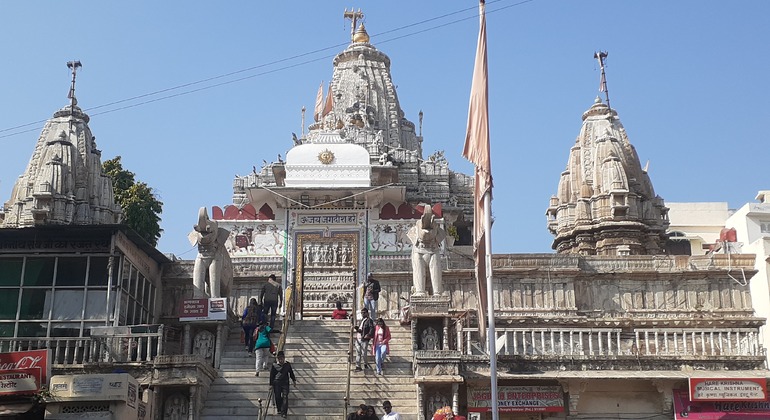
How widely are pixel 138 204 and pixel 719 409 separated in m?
31.2

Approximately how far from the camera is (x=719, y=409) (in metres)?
23.6

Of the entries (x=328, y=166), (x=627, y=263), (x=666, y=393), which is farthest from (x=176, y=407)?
(x=627, y=263)

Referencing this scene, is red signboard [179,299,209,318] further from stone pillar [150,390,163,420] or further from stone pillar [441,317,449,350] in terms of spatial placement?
stone pillar [441,317,449,350]

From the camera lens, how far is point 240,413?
21719 millimetres

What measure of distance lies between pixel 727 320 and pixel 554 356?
9.73 metres

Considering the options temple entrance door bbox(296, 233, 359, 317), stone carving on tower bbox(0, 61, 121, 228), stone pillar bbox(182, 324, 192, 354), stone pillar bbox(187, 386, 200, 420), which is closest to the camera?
stone pillar bbox(187, 386, 200, 420)

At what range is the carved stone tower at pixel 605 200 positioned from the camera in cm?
4188

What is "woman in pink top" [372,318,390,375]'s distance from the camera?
75.5ft

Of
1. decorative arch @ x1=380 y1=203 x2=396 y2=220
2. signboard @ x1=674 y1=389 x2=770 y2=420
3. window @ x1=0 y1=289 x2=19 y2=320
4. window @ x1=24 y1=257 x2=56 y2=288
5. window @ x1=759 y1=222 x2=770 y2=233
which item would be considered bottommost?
signboard @ x1=674 y1=389 x2=770 y2=420

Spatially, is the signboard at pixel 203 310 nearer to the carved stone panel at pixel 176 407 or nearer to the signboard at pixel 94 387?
the carved stone panel at pixel 176 407

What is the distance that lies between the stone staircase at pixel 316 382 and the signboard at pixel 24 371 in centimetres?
339

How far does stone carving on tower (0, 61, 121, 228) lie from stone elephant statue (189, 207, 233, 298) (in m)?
17.5

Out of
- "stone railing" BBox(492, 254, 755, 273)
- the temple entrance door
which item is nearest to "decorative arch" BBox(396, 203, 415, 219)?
the temple entrance door

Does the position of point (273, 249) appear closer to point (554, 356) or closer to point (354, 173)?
point (354, 173)
